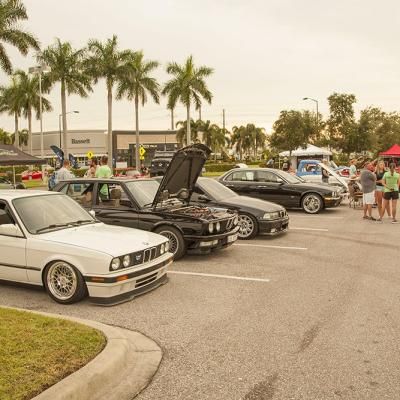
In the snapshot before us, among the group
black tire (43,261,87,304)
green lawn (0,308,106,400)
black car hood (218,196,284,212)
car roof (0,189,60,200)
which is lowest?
green lawn (0,308,106,400)

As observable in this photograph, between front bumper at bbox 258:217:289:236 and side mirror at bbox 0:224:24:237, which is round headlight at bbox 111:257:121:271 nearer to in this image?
side mirror at bbox 0:224:24:237

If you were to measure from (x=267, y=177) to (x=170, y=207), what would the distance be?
7322 mm

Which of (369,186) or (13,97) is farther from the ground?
(13,97)

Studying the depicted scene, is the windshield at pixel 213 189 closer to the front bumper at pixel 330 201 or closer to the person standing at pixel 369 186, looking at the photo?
the person standing at pixel 369 186

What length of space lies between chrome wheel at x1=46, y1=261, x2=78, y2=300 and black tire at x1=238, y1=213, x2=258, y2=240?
5642 millimetres

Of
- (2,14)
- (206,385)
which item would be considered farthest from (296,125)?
(206,385)

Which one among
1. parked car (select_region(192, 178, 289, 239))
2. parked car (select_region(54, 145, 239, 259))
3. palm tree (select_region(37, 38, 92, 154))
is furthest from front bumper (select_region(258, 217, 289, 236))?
palm tree (select_region(37, 38, 92, 154))

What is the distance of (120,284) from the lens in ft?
19.5

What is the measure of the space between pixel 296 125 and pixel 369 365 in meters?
43.0

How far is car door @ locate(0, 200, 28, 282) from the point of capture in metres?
6.42

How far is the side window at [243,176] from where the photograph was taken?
16.2 m

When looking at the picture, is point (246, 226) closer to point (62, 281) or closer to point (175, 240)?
point (175, 240)

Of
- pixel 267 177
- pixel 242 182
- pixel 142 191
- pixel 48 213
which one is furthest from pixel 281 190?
pixel 48 213

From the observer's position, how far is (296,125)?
45906 mm
